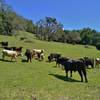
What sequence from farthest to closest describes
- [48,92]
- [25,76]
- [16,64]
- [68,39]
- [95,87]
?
[68,39]
[16,64]
[25,76]
[95,87]
[48,92]

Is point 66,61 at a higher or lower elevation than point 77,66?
higher

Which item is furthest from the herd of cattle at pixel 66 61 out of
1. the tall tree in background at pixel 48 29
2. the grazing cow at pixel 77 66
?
the tall tree in background at pixel 48 29

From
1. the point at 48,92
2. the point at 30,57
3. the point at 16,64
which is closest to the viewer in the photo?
the point at 48,92

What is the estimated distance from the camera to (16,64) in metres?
39.1

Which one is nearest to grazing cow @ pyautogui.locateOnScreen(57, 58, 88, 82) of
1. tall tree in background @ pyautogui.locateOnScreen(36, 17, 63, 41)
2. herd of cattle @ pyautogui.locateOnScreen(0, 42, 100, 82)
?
herd of cattle @ pyautogui.locateOnScreen(0, 42, 100, 82)

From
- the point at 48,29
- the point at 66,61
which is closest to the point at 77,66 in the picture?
the point at 66,61

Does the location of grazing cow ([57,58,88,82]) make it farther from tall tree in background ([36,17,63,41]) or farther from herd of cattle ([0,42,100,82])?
tall tree in background ([36,17,63,41])

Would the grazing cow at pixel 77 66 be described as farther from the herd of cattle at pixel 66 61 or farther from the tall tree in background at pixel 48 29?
the tall tree in background at pixel 48 29

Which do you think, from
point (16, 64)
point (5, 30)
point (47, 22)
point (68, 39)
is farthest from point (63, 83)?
point (68, 39)

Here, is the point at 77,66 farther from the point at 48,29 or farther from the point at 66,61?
the point at 48,29

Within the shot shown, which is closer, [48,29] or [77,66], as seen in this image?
[77,66]

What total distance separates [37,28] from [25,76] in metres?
102

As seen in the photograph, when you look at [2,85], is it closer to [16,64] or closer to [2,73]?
[2,73]

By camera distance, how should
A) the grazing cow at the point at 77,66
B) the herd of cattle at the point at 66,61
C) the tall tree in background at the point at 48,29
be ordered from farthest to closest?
the tall tree in background at the point at 48,29, the herd of cattle at the point at 66,61, the grazing cow at the point at 77,66
